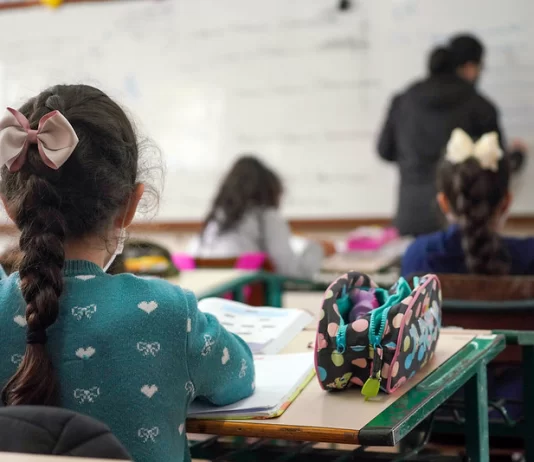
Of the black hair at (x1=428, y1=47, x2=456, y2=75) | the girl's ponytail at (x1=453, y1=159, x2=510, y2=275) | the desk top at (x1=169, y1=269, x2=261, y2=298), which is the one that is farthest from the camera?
the black hair at (x1=428, y1=47, x2=456, y2=75)

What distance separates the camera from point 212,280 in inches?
113

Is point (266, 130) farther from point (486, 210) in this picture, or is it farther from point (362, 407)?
point (362, 407)

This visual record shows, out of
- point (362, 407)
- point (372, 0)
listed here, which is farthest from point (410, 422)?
point (372, 0)

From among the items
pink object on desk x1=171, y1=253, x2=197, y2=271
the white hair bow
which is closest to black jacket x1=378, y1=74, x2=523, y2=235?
pink object on desk x1=171, y1=253, x2=197, y2=271

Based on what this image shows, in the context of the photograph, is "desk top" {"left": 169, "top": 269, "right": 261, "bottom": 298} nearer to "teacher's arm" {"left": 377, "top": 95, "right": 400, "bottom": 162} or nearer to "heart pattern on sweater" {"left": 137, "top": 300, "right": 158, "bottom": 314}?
"heart pattern on sweater" {"left": 137, "top": 300, "right": 158, "bottom": 314}

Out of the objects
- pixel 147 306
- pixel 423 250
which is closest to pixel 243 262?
pixel 423 250

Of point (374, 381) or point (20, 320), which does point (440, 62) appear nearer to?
point (374, 381)

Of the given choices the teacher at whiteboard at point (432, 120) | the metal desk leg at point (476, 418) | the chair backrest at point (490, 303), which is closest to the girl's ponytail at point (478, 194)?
the chair backrest at point (490, 303)

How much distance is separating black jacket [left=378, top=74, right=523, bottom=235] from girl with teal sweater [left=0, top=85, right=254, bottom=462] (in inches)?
111

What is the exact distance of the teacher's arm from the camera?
4270 millimetres

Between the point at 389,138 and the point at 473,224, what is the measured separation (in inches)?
79.3

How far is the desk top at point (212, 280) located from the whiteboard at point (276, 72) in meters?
1.89

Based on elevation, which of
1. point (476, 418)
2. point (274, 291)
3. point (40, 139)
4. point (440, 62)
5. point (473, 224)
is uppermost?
point (440, 62)

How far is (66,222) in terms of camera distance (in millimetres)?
1229
